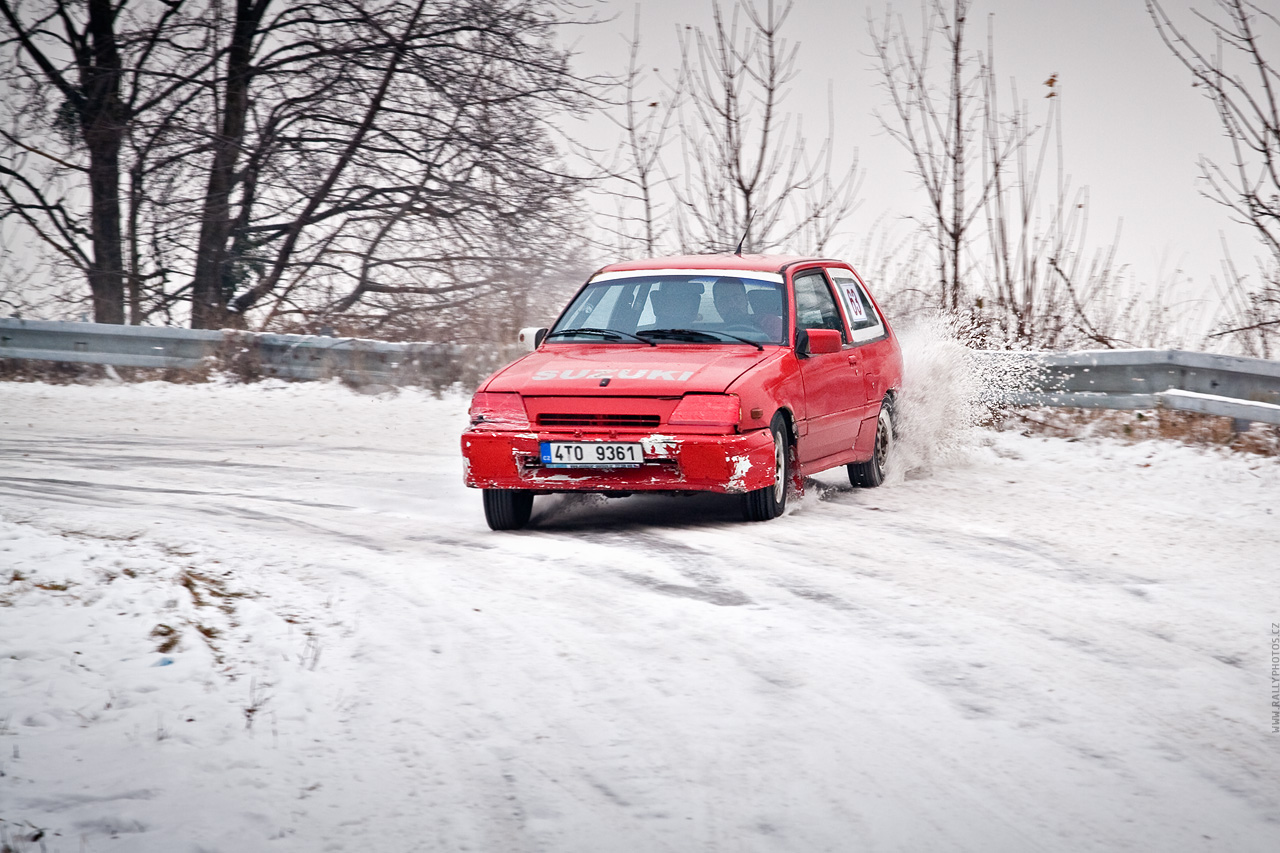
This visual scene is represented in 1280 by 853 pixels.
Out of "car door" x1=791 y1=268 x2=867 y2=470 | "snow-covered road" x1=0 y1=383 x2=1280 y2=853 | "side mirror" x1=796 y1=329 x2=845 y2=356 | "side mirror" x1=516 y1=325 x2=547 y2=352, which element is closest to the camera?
"snow-covered road" x1=0 y1=383 x2=1280 y2=853

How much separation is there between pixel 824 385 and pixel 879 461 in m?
1.41

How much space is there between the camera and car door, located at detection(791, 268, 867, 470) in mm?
7913

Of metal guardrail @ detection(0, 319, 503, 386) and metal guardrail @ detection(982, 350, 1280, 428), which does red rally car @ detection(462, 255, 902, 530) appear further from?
metal guardrail @ detection(0, 319, 503, 386)

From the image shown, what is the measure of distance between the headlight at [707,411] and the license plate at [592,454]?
27cm

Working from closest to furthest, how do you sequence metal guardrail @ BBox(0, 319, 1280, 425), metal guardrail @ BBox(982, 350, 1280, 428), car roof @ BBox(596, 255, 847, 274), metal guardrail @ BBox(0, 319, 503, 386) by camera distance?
car roof @ BBox(596, 255, 847, 274) < metal guardrail @ BBox(982, 350, 1280, 428) < metal guardrail @ BBox(0, 319, 1280, 425) < metal guardrail @ BBox(0, 319, 503, 386)

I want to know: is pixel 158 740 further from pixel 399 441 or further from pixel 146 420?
pixel 146 420

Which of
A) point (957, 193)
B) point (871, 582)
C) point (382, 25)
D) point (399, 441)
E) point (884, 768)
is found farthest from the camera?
point (382, 25)

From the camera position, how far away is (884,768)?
3551 mm

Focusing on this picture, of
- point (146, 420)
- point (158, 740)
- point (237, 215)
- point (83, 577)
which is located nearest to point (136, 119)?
point (237, 215)

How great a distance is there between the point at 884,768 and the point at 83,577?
3.38 meters

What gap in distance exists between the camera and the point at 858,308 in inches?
370

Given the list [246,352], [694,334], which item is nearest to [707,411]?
[694,334]

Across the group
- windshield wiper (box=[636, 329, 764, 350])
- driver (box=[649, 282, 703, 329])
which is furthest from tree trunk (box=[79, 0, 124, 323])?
windshield wiper (box=[636, 329, 764, 350])

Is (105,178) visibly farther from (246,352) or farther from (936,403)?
(936,403)
